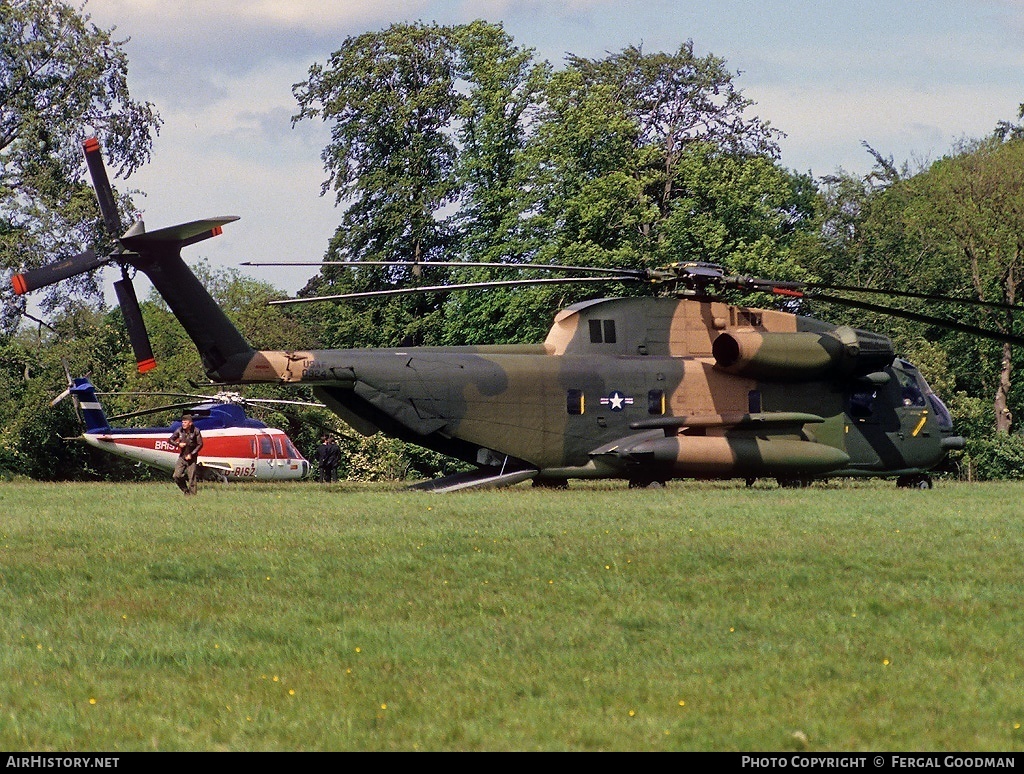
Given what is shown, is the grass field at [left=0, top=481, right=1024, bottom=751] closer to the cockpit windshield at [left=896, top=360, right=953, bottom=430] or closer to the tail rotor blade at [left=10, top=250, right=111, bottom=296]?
the tail rotor blade at [left=10, top=250, right=111, bottom=296]

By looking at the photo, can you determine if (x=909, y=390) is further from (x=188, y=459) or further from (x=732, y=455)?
(x=188, y=459)

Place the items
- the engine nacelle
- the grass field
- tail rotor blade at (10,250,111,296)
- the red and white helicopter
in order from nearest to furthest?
1. the grass field
2. tail rotor blade at (10,250,111,296)
3. the engine nacelle
4. the red and white helicopter

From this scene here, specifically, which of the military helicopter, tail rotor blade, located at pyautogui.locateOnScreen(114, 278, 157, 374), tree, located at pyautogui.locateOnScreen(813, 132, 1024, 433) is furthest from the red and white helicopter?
tree, located at pyautogui.locateOnScreen(813, 132, 1024, 433)

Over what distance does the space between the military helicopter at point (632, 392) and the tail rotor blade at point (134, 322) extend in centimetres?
4

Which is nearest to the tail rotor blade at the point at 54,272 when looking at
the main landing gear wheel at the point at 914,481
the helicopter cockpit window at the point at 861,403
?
the helicopter cockpit window at the point at 861,403

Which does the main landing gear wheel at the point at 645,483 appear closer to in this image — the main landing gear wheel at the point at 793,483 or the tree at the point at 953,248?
the main landing gear wheel at the point at 793,483

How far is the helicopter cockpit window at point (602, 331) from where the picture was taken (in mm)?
30438

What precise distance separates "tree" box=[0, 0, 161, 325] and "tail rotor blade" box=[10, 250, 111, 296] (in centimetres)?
2537

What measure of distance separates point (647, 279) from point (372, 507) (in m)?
6.73

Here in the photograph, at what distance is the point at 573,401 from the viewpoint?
29.8 meters

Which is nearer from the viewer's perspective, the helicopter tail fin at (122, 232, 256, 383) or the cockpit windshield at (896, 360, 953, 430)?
the helicopter tail fin at (122, 232, 256, 383)

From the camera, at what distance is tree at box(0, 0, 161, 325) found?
51.1 meters

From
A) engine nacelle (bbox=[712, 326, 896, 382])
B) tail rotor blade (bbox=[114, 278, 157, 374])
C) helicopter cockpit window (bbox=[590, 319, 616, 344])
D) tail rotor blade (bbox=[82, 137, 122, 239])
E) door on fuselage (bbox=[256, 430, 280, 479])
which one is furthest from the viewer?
door on fuselage (bbox=[256, 430, 280, 479])
